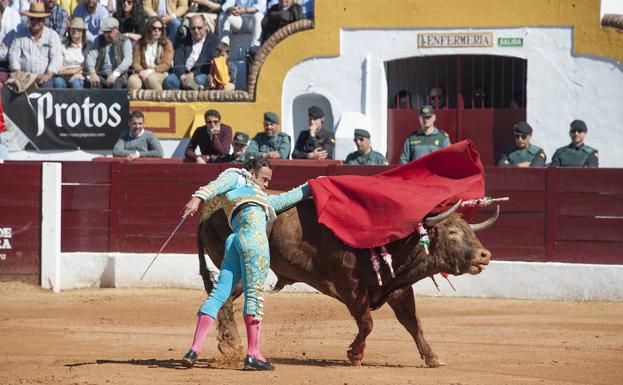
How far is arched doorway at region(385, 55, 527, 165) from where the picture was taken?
14.0m

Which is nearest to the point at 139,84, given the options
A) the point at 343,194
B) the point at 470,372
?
the point at 343,194

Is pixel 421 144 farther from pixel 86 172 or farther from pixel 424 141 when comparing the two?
pixel 86 172

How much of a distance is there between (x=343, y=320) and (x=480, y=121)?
467 centimetres

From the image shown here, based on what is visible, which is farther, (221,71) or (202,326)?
(221,71)

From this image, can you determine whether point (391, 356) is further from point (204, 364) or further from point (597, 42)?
point (597, 42)

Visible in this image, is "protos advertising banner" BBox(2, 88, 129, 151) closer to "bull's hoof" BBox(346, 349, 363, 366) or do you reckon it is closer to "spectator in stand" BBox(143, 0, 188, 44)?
"spectator in stand" BBox(143, 0, 188, 44)

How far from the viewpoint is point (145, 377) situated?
7.18 metres

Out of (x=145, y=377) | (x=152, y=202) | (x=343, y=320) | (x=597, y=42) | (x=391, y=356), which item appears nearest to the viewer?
(x=145, y=377)

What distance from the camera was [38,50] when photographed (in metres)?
14.6

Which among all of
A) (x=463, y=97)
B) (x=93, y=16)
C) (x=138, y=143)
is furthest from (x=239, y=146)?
(x=93, y=16)

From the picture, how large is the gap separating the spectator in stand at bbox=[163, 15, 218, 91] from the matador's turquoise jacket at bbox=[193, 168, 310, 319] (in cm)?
690

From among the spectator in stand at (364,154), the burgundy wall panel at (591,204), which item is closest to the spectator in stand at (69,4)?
the spectator in stand at (364,154)

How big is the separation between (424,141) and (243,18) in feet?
11.9

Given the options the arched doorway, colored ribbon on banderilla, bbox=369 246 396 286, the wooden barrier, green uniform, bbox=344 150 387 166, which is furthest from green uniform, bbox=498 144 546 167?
colored ribbon on banderilla, bbox=369 246 396 286
